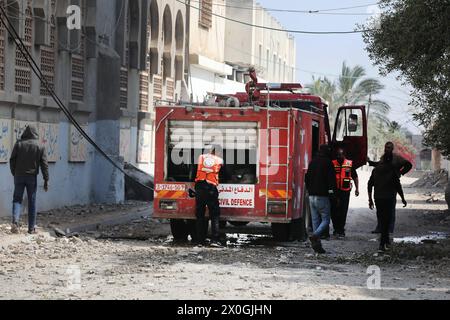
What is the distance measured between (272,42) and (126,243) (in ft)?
164

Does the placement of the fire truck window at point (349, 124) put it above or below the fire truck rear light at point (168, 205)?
above

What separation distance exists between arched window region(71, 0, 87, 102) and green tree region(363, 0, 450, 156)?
711 centimetres

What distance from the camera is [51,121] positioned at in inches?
942

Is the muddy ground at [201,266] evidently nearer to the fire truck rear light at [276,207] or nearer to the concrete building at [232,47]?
the fire truck rear light at [276,207]

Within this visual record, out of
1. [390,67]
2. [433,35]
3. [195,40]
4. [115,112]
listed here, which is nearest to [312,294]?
[433,35]

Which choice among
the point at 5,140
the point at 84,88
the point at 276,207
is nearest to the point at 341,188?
the point at 276,207

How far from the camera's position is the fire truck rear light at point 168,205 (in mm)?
17750

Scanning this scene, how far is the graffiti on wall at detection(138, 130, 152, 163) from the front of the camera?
3338cm

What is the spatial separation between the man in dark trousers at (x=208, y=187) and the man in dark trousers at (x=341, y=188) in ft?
11.9

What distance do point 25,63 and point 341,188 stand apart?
24.5 feet

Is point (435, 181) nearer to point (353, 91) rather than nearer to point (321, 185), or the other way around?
point (353, 91)

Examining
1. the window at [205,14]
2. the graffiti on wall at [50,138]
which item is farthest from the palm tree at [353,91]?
the graffiti on wall at [50,138]

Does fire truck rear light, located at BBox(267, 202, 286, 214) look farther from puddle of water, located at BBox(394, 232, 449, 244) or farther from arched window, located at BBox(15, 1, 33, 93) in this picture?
arched window, located at BBox(15, 1, 33, 93)
